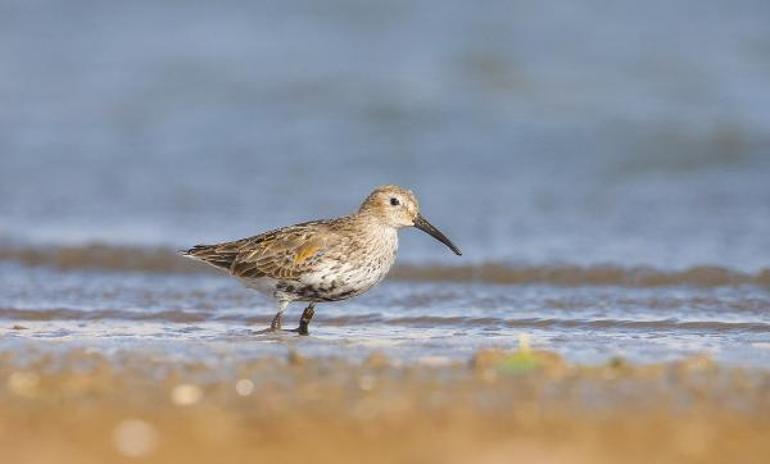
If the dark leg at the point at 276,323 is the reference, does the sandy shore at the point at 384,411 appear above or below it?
below

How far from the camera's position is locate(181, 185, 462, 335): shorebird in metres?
9.80

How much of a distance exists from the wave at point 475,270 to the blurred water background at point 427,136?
0.14 meters

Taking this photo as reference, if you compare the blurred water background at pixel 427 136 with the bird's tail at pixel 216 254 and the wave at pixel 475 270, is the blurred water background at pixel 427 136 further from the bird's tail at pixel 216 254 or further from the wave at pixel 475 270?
the bird's tail at pixel 216 254

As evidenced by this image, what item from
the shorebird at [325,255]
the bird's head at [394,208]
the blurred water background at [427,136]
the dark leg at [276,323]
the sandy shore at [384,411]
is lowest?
the sandy shore at [384,411]

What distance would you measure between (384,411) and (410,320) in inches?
160

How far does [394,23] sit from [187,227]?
9.05 metres

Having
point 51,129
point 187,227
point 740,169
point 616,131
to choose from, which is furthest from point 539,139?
point 51,129

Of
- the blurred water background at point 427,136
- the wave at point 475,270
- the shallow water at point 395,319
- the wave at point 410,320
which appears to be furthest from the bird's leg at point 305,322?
the wave at point 475,270

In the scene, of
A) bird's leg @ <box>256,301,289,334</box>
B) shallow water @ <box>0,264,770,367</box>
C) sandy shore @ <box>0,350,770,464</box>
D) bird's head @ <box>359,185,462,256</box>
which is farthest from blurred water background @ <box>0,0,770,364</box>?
sandy shore @ <box>0,350,770,464</box>

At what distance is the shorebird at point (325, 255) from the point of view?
9.80 metres

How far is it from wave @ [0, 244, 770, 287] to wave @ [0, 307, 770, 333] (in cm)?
151

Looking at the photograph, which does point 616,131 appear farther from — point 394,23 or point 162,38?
point 162,38

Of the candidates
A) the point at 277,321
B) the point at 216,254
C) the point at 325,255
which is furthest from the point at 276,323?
the point at 216,254

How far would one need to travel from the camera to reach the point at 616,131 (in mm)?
17609
